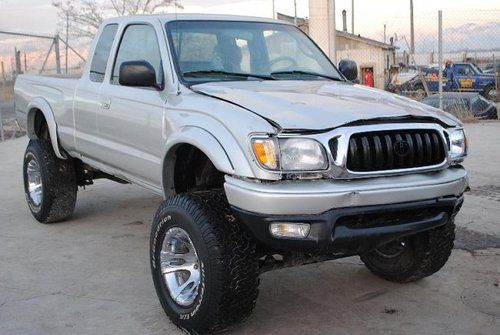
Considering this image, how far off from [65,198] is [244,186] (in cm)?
358

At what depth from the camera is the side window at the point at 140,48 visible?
4.63 meters

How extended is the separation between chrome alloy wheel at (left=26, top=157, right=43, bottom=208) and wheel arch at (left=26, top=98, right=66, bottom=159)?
0.33 m

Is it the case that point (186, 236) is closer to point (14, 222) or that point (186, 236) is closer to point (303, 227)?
point (303, 227)

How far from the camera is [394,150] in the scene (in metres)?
3.45

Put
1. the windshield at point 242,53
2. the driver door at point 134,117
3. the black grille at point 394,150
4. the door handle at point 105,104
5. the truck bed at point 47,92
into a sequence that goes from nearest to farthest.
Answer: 1. the black grille at point 394,150
2. the driver door at point 134,117
3. the windshield at point 242,53
4. the door handle at point 105,104
5. the truck bed at point 47,92

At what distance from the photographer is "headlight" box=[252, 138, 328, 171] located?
10.8 ft

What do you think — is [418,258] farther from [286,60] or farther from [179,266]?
[286,60]

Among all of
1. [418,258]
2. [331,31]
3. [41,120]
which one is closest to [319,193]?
[418,258]

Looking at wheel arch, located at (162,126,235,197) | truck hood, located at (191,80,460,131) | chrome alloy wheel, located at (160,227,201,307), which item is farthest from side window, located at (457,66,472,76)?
chrome alloy wheel, located at (160,227,201,307)

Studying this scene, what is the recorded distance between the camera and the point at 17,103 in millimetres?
7172

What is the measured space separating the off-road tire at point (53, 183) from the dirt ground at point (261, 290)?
16cm

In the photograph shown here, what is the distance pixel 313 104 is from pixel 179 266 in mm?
1324

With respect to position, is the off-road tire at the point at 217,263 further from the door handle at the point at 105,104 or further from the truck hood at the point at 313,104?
the door handle at the point at 105,104

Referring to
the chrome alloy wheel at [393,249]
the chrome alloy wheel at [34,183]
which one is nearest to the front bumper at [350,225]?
the chrome alloy wheel at [393,249]
